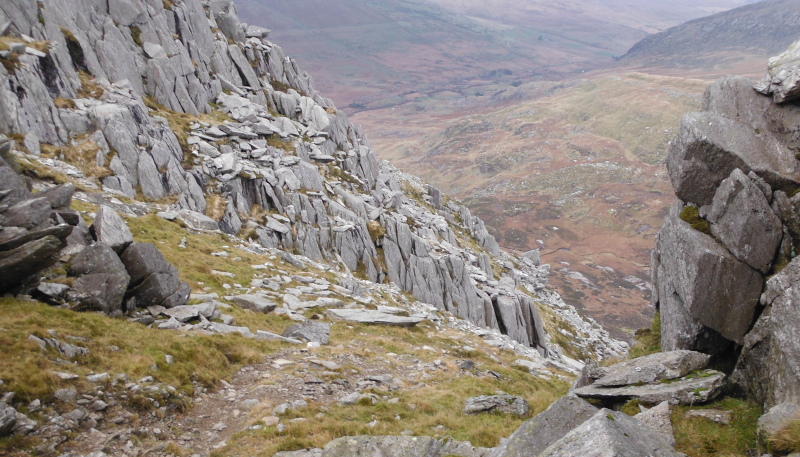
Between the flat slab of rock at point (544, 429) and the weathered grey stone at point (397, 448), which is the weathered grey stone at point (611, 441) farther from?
the weathered grey stone at point (397, 448)

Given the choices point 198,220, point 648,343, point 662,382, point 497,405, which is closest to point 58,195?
point 198,220

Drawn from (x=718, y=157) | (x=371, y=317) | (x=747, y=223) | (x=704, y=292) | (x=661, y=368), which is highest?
(x=718, y=157)

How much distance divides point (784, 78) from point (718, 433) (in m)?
12.6

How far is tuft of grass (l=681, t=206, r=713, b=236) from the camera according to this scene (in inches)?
608

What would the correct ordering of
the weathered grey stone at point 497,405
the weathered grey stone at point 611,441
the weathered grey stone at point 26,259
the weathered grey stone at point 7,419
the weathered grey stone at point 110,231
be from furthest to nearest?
the weathered grey stone at point 110,231
the weathered grey stone at point 497,405
the weathered grey stone at point 26,259
the weathered grey stone at point 7,419
the weathered grey stone at point 611,441

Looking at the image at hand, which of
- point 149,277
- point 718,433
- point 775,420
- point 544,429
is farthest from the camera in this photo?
point 149,277

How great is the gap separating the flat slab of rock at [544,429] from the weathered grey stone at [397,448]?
1750 millimetres

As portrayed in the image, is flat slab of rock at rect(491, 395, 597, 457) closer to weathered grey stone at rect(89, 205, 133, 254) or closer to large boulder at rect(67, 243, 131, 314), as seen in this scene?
large boulder at rect(67, 243, 131, 314)

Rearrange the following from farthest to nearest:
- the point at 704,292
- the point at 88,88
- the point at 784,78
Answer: the point at 88,88 < the point at 784,78 < the point at 704,292

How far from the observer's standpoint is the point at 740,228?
14055 millimetres

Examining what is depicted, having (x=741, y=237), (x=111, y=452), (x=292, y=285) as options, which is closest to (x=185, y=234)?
(x=292, y=285)

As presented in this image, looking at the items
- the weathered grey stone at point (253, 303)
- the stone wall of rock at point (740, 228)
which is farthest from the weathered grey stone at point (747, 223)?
the weathered grey stone at point (253, 303)

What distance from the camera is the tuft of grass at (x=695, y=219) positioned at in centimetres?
1545

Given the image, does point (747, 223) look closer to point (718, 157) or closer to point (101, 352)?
point (718, 157)
